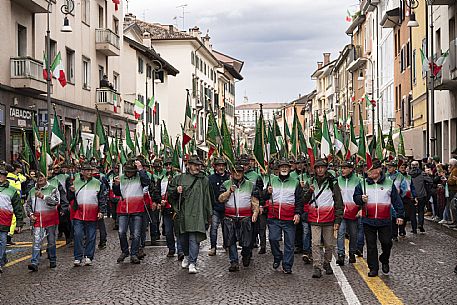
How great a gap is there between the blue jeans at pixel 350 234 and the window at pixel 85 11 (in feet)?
84.5

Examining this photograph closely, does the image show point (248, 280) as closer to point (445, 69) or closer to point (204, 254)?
point (204, 254)

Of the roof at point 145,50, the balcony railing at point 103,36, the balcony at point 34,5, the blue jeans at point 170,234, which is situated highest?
the roof at point 145,50

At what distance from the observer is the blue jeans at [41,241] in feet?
40.1

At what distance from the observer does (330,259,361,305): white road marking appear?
30.8ft

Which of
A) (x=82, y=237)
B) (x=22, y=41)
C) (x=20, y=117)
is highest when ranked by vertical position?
(x=22, y=41)

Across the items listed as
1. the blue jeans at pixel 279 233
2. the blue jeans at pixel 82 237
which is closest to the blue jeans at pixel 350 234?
the blue jeans at pixel 279 233

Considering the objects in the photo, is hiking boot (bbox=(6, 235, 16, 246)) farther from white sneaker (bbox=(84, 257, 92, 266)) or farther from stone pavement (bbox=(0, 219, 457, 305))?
white sneaker (bbox=(84, 257, 92, 266))

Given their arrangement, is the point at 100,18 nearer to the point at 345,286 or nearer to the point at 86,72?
the point at 86,72

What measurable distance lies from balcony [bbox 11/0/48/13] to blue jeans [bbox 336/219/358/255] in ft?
59.0

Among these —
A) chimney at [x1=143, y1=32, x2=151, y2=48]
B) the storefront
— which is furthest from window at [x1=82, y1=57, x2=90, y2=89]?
chimney at [x1=143, y1=32, x2=151, y2=48]

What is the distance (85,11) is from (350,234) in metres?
26.7

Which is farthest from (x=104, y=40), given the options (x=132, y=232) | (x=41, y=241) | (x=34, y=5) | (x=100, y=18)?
(x=41, y=241)

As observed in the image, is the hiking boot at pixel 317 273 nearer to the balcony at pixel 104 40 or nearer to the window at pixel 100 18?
the balcony at pixel 104 40

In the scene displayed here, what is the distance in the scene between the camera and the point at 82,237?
1267 centimetres
